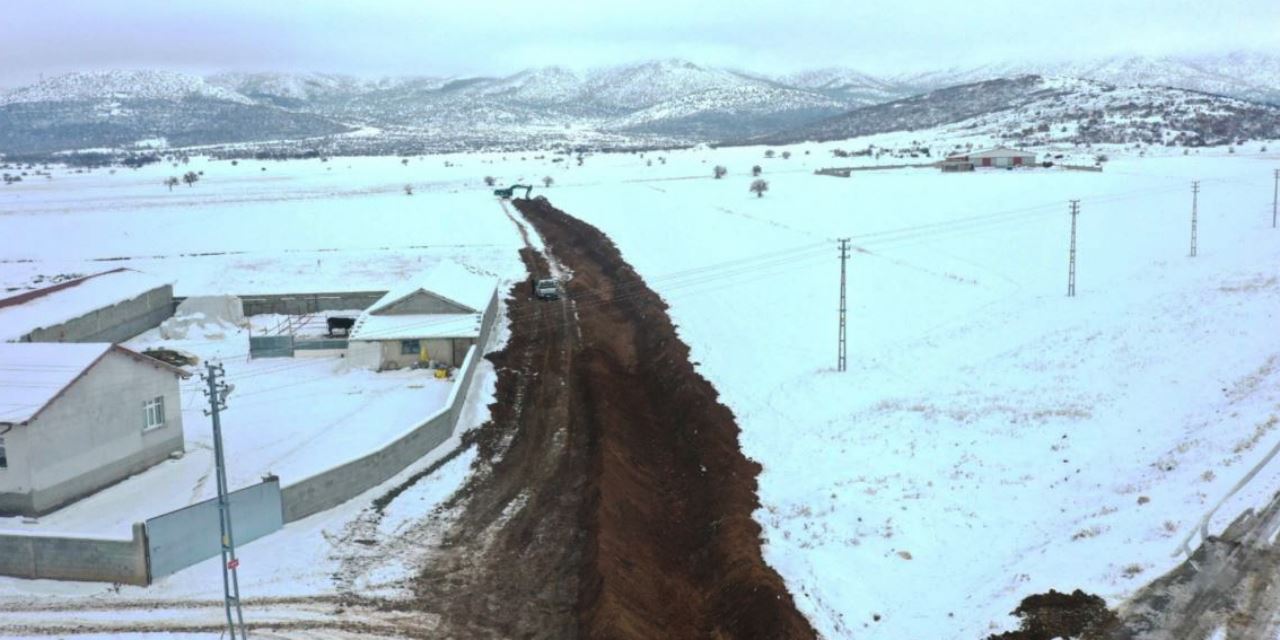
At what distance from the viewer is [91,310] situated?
36156 mm

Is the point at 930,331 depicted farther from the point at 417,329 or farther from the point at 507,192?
the point at 507,192

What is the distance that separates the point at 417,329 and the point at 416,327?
0.21 meters

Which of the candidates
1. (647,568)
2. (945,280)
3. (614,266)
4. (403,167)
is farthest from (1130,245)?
(403,167)

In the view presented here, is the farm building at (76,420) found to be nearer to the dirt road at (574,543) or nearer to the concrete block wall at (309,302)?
the dirt road at (574,543)

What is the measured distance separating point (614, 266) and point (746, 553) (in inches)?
1468

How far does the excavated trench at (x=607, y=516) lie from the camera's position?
16.4 metres

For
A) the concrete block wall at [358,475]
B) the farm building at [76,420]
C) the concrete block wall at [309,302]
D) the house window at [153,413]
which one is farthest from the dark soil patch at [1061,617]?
the concrete block wall at [309,302]

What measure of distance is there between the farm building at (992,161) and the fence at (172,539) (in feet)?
284

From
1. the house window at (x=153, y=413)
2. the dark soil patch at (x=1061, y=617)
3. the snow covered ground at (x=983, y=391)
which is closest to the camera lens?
the dark soil patch at (x=1061, y=617)

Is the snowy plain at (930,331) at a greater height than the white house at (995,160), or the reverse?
the white house at (995,160)

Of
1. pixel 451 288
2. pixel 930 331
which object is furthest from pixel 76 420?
A: pixel 930 331

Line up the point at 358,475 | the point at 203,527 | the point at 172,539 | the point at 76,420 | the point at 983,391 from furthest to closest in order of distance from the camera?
the point at 983,391
the point at 358,475
the point at 76,420
the point at 203,527
the point at 172,539

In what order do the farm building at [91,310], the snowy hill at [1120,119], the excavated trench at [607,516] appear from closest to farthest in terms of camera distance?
the excavated trench at [607,516]
the farm building at [91,310]
the snowy hill at [1120,119]

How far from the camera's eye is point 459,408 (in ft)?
91.1
